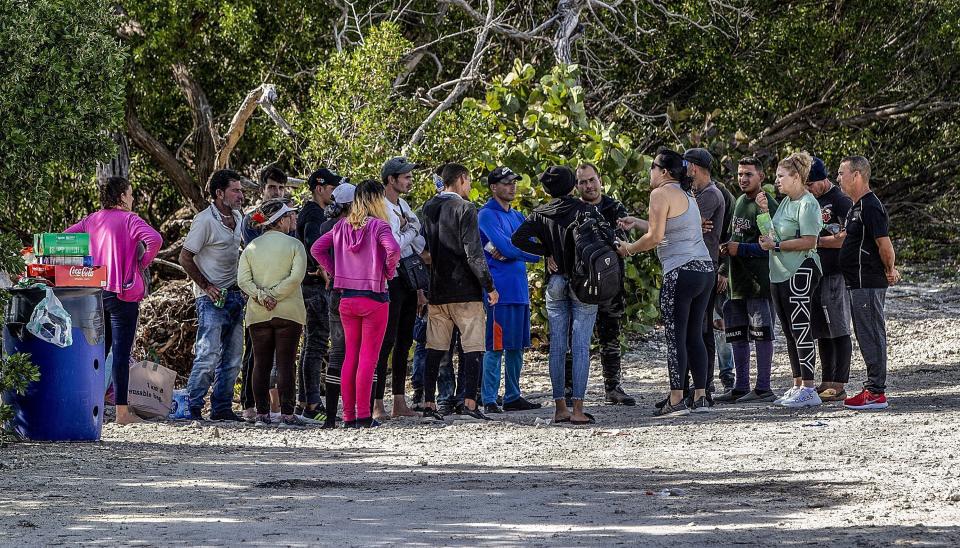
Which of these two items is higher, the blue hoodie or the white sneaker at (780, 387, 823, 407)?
the blue hoodie

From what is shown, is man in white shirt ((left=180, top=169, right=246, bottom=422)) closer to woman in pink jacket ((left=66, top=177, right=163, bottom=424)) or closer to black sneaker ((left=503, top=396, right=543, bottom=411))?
woman in pink jacket ((left=66, top=177, right=163, bottom=424))

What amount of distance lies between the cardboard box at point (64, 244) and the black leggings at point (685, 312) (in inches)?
153

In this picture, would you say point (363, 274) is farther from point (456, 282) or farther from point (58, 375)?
point (58, 375)

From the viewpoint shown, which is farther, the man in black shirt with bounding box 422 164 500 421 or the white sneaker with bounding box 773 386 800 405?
the white sneaker with bounding box 773 386 800 405

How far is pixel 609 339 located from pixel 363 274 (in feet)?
7.71

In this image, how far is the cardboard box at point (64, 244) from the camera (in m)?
8.92

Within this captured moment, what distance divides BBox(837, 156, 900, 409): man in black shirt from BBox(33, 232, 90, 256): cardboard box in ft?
16.6

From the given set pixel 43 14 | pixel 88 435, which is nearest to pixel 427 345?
pixel 88 435

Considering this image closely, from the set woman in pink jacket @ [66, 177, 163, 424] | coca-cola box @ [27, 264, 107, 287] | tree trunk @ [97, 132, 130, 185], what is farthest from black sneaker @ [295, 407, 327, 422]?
tree trunk @ [97, 132, 130, 185]

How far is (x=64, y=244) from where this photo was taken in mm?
8922

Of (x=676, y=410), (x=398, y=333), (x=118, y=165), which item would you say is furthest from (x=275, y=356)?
(x=118, y=165)

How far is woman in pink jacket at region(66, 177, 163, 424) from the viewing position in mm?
9695

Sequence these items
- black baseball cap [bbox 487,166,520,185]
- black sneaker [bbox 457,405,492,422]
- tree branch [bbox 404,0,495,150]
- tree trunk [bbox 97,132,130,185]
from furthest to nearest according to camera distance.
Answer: tree branch [bbox 404,0,495,150] → tree trunk [bbox 97,132,130,185] → black baseball cap [bbox 487,166,520,185] → black sneaker [bbox 457,405,492,422]

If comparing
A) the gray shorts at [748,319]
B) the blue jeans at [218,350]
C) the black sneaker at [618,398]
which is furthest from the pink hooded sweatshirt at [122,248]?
the gray shorts at [748,319]
